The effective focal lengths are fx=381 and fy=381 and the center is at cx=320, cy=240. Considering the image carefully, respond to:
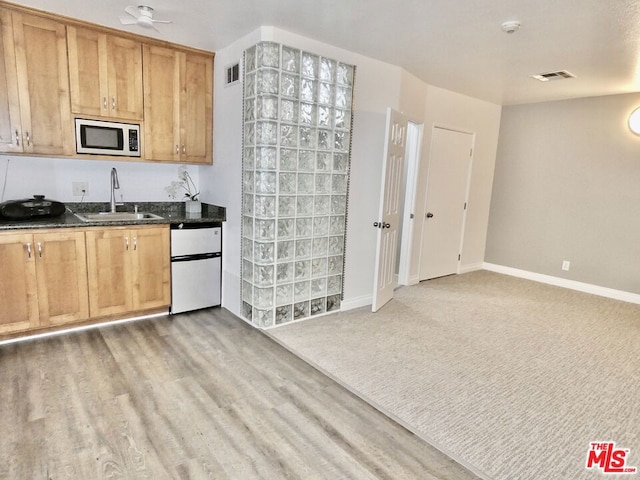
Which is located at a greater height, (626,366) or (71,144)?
(71,144)

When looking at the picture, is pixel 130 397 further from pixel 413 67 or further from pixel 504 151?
pixel 504 151

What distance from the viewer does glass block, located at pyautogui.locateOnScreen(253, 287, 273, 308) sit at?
3.29 meters

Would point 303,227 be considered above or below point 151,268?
above

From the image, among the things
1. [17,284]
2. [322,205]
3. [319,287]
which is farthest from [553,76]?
[17,284]

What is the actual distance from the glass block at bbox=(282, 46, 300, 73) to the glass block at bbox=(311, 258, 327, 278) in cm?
165

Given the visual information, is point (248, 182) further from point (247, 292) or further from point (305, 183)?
point (247, 292)

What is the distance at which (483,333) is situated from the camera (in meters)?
3.50

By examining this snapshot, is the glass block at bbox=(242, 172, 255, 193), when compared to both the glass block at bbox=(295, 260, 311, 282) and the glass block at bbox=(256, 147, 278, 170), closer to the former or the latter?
the glass block at bbox=(256, 147, 278, 170)

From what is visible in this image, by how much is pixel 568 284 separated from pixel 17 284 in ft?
20.0

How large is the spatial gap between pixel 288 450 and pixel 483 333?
2294 mm

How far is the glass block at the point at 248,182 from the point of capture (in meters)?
3.20

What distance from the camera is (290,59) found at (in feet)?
10.1

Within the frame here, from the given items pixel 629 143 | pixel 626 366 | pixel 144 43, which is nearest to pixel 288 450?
pixel 626 366

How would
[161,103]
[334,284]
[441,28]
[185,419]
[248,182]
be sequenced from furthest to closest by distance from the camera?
[334,284] → [161,103] → [248,182] → [441,28] → [185,419]
